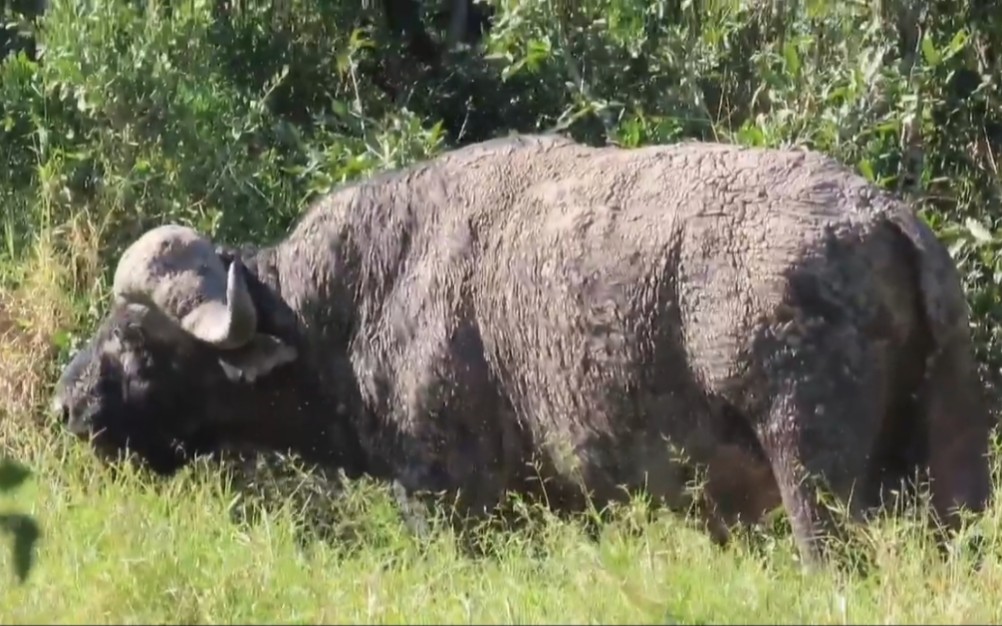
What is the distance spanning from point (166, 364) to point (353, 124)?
8.94 feet

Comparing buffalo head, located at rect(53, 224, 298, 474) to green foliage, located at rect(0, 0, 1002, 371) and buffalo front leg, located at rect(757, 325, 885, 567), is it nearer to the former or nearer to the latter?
green foliage, located at rect(0, 0, 1002, 371)

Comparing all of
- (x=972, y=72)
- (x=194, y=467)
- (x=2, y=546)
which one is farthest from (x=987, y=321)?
(x=2, y=546)

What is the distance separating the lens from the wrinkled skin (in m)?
5.95

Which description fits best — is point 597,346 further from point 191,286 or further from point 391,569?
point 191,286

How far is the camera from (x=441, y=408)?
22.6ft

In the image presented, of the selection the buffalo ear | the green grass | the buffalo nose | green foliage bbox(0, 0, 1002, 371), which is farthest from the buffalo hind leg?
the buffalo nose

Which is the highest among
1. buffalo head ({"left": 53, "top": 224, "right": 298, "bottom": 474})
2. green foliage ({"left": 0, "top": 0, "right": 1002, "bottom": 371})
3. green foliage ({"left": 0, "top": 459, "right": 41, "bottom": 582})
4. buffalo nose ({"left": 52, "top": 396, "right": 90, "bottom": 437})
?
green foliage ({"left": 0, "top": 0, "right": 1002, "bottom": 371})

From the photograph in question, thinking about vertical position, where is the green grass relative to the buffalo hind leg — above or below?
below

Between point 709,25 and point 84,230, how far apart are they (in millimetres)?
3502

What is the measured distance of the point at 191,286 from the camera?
7391 mm

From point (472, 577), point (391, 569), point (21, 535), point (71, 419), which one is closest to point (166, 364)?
point (71, 419)

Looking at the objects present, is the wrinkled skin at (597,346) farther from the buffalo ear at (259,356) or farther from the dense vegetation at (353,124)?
the dense vegetation at (353,124)

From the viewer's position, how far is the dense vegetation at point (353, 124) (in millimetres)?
6859

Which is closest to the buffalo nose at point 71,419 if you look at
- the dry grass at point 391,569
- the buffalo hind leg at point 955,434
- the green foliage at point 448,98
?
the dry grass at point 391,569
